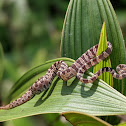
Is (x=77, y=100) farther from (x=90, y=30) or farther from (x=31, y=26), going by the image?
(x=31, y=26)

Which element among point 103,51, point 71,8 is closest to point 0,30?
point 71,8

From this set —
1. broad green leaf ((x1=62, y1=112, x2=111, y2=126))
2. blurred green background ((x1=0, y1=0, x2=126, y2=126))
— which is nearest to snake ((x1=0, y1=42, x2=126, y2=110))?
broad green leaf ((x1=62, y1=112, x2=111, y2=126))

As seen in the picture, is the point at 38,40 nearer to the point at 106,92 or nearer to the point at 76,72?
the point at 76,72

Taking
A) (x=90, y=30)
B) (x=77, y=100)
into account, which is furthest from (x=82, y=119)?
(x=90, y=30)

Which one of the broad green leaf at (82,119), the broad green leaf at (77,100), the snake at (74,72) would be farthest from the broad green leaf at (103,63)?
the broad green leaf at (82,119)

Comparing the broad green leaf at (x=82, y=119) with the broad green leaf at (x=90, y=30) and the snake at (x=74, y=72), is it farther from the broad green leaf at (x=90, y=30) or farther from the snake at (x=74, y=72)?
the broad green leaf at (x=90, y=30)

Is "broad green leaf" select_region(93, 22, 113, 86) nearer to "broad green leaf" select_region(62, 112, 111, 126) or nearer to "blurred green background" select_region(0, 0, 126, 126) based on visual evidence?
"broad green leaf" select_region(62, 112, 111, 126)
